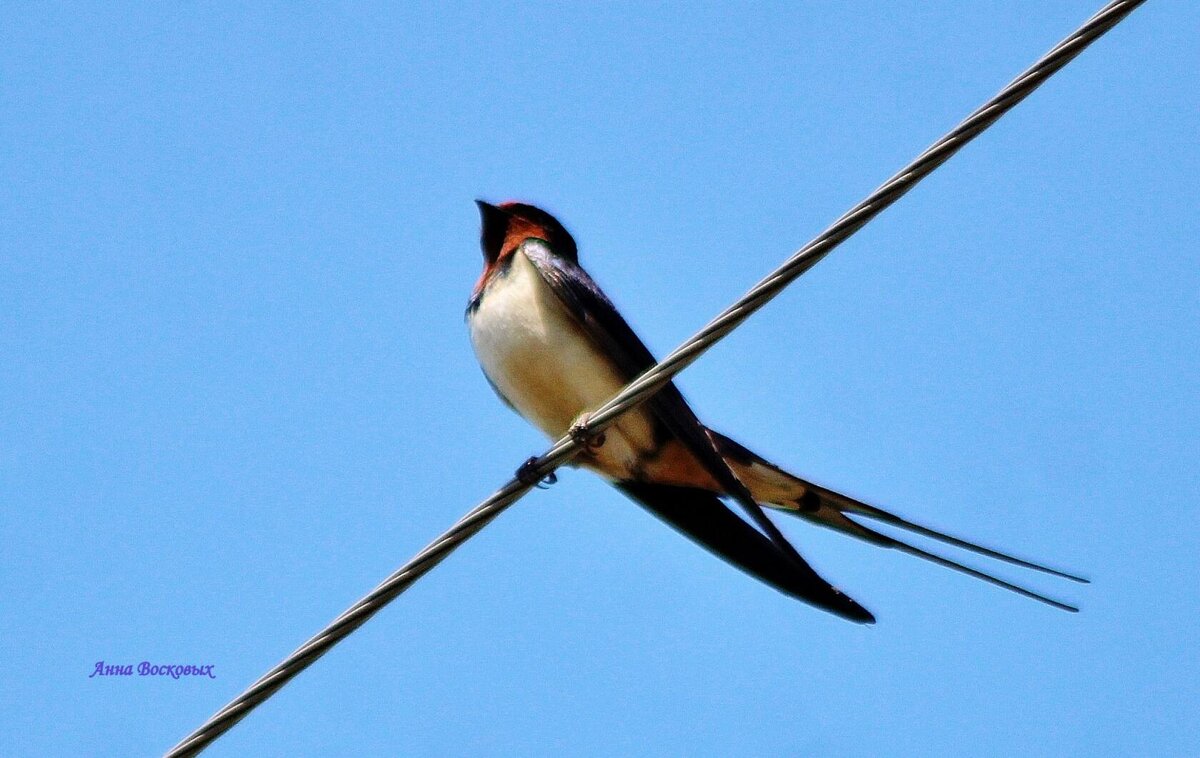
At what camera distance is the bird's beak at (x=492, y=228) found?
642 cm

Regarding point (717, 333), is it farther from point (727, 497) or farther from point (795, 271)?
point (727, 497)

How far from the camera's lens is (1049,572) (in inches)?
153

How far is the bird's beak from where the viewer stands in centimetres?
642

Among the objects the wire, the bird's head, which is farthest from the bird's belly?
the wire

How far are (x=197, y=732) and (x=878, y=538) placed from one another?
8.41 ft

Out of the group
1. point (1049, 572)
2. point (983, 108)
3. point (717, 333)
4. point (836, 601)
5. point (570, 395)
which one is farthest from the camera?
point (570, 395)

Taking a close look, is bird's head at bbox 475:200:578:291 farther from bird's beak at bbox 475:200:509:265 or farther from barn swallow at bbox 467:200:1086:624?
barn swallow at bbox 467:200:1086:624

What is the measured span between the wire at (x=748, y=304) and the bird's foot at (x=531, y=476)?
16.1 inches

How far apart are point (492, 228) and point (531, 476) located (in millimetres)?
2366

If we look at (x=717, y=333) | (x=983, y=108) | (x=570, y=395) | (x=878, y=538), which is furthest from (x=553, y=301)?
(x=983, y=108)

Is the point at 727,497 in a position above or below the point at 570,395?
below

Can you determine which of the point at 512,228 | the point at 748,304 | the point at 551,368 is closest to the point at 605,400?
the point at 551,368

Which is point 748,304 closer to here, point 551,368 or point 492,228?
point 551,368

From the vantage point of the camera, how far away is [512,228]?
6.43 m
